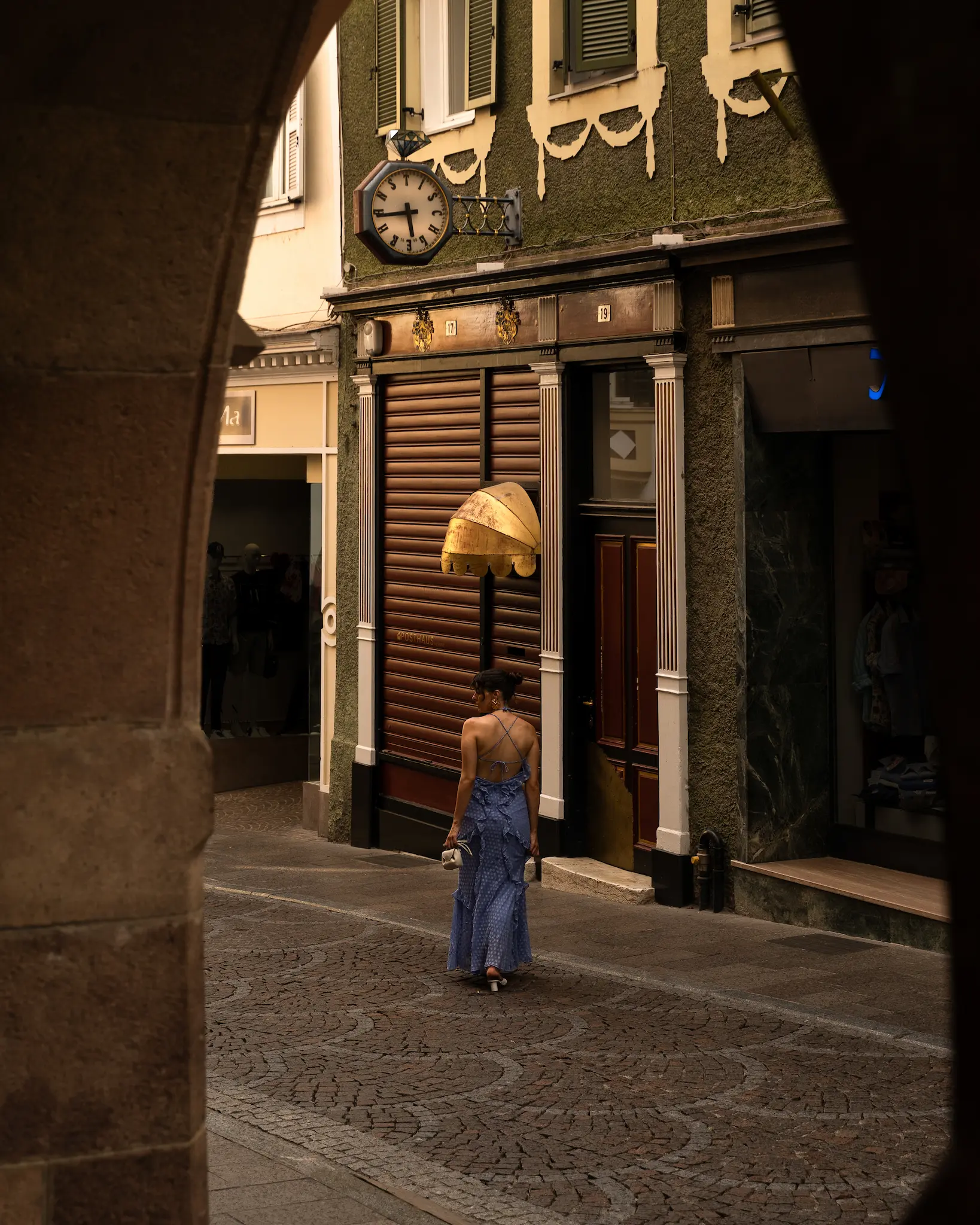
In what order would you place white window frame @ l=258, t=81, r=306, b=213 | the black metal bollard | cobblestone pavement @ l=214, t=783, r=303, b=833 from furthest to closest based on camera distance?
cobblestone pavement @ l=214, t=783, r=303, b=833, white window frame @ l=258, t=81, r=306, b=213, the black metal bollard

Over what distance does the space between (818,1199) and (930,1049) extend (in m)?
2.16

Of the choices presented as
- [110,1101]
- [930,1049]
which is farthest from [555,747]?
[110,1101]

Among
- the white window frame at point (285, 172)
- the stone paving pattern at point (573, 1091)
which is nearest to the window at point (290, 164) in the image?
the white window frame at point (285, 172)

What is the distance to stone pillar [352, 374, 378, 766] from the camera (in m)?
16.0

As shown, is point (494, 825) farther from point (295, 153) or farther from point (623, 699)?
point (295, 153)

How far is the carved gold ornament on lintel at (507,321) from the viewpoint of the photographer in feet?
45.0

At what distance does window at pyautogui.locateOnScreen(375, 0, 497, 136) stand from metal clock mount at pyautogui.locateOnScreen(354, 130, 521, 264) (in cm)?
105

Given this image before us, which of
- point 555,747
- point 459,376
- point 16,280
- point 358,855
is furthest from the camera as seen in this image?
point 358,855

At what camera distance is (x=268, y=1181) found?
6.37 metres

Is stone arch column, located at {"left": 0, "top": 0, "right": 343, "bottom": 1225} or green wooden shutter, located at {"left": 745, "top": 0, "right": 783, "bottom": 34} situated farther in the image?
green wooden shutter, located at {"left": 745, "top": 0, "right": 783, "bottom": 34}

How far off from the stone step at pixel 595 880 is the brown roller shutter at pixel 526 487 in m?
1.17

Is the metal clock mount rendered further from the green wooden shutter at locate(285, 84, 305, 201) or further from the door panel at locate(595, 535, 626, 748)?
the green wooden shutter at locate(285, 84, 305, 201)

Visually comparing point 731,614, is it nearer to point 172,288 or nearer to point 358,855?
point 358,855

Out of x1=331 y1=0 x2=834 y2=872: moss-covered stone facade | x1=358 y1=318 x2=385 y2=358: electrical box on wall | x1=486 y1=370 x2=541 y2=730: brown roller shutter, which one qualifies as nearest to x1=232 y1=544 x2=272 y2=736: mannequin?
x1=358 y1=318 x2=385 y2=358: electrical box on wall
